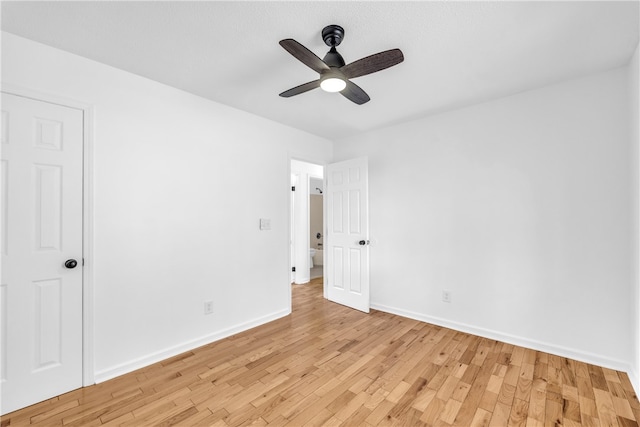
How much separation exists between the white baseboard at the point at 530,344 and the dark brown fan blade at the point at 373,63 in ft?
9.12

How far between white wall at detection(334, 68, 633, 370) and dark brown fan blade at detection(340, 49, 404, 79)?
5.90 feet

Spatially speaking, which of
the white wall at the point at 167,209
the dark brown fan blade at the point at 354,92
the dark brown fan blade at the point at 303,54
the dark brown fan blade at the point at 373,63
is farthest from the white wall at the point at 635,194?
the white wall at the point at 167,209

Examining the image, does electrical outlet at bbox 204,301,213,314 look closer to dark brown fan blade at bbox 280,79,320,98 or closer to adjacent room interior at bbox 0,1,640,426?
adjacent room interior at bbox 0,1,640,426

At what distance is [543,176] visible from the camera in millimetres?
2646

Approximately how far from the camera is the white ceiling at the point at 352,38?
1.66 m

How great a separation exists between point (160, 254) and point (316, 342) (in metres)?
1.70

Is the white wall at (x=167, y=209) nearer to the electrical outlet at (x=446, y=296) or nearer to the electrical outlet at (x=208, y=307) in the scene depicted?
the electrical outlet at (x=208, y=307)

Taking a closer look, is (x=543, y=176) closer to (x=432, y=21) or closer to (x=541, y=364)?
(x=541, y=364)

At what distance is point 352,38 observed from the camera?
6.23ft

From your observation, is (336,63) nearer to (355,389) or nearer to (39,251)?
(355,389)

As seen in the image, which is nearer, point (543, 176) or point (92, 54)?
point (92, 54)

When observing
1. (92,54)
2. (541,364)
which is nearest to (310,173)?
(92,54)

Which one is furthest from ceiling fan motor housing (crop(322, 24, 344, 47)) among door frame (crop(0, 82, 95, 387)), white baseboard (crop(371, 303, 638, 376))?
white baseboard (crop(371, 303, 638, 376))

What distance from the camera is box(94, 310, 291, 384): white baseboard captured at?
2.21 metres
